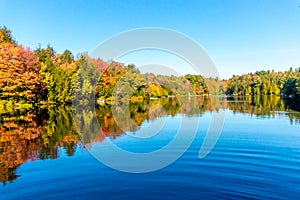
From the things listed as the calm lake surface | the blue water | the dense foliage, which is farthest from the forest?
the dense foliage

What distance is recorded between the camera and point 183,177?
8.71 meters

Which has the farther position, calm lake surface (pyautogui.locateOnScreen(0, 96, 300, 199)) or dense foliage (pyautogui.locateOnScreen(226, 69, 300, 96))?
dense foliage (pyautogui.locateOnScreen(226, 69, 300, 96))

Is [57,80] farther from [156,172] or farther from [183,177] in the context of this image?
[183,177]

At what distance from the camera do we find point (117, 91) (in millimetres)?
62031

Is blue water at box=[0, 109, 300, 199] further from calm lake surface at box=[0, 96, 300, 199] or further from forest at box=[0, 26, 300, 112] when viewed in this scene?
forest at box=[0, 26, 300, 112]

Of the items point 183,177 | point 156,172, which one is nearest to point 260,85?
point 156,172

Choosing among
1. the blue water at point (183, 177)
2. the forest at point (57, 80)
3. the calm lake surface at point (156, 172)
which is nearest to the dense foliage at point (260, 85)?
the forest at point (57, 80)

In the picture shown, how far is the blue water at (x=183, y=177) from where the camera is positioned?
7.26 metres

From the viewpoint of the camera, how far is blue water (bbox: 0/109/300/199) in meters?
7.26

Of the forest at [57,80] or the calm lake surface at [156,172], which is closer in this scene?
the calm lake surface at [156,172]

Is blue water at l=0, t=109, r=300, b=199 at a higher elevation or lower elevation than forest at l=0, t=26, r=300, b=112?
lower

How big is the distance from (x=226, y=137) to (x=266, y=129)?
426cm

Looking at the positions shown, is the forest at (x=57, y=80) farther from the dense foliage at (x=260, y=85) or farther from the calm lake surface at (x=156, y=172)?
the dense foliage at (x=260, y=85)

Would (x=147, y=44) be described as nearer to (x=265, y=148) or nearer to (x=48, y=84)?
(x=265, y=148)
